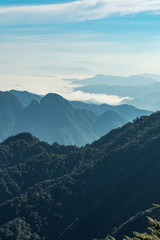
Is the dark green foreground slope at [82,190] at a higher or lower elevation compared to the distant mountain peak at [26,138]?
lower

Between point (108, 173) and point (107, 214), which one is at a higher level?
point (108, 173)

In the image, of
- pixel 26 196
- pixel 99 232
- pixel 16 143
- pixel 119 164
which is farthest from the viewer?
pixel 16 143

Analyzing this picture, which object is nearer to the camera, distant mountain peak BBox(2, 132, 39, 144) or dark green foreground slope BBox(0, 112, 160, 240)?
dark green foreground slope BBox(0, 112, 160, 240)

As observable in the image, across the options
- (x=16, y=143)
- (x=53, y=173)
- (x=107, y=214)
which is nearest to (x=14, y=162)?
(x=16, y=143)

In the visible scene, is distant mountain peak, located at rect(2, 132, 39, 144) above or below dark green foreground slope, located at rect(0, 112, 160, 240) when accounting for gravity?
above

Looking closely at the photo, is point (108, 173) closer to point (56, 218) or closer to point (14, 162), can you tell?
point (56, 218)

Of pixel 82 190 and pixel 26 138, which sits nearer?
pixel 82 190

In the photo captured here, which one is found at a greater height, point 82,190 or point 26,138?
point 26,138

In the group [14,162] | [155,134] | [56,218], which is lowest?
[56,218]
